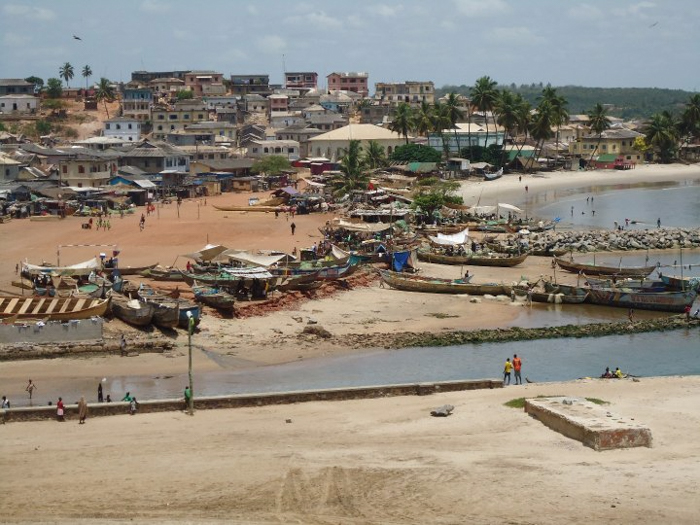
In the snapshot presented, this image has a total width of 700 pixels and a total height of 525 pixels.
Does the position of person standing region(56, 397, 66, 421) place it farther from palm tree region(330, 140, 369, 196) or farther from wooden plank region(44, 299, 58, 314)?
palm tree region(330, 140, 369, 196)

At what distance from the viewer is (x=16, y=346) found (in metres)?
34.0

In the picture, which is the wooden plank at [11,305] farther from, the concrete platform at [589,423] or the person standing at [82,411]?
the concrete platform at [589,423]

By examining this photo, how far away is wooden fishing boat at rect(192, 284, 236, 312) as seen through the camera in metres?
39.3

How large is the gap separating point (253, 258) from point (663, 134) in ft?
261

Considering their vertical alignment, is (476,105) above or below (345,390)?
above

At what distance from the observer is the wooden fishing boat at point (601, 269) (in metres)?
48.7

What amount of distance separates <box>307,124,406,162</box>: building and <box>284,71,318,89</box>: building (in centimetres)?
6209

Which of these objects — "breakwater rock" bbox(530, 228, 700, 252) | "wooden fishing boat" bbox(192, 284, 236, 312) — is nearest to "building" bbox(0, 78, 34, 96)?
"breakwater rock" bbox(530, 228, 700, 252)

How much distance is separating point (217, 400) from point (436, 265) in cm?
2687

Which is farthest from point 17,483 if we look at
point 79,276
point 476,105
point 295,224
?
point 476,105

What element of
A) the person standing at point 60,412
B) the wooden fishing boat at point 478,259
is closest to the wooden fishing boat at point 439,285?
the wooden fishing boat at point 478,259

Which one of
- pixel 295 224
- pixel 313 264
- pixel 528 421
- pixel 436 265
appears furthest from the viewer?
pixel 295 224

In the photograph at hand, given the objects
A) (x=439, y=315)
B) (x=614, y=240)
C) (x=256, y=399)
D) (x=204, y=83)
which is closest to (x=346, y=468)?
(x=256, y=399)

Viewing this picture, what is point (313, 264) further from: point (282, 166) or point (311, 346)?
point (282, 166)
